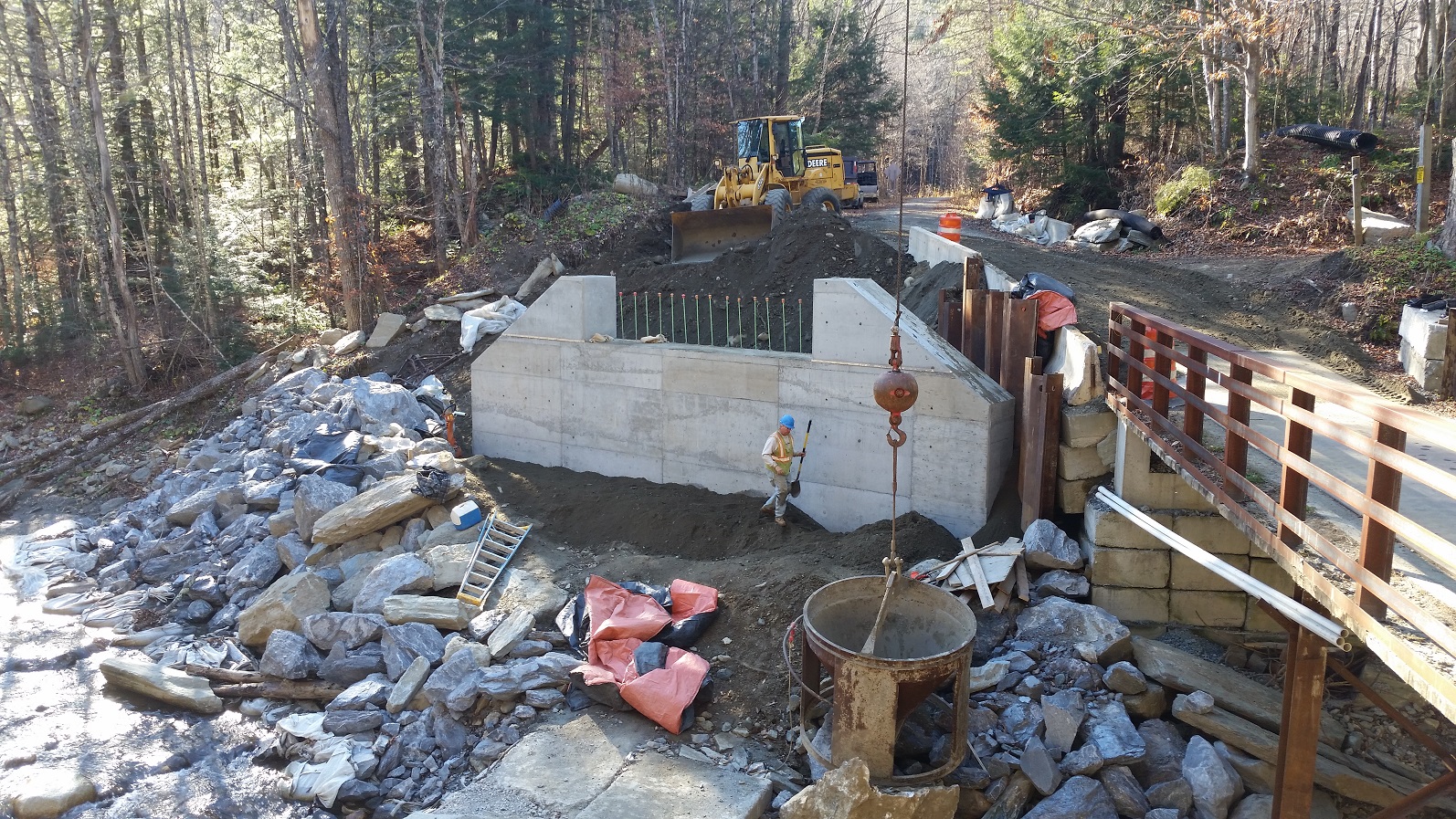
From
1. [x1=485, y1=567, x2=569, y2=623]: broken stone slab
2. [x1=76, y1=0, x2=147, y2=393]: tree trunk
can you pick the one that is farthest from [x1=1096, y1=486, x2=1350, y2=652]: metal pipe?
[x1=76, y1=0, x2=147, y2=393]: tree trunk

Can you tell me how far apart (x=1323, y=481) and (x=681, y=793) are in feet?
13.9

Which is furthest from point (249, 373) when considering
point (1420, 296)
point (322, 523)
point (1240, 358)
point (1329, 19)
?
point (1329, 19)

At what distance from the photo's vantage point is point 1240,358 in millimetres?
5523

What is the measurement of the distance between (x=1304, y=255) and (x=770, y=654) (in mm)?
14316

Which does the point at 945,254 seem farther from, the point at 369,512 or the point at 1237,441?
the point at 369,512

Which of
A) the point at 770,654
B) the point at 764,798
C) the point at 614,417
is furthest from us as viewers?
the point at 614,417

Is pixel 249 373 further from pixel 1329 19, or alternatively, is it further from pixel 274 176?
pixel 1329 19

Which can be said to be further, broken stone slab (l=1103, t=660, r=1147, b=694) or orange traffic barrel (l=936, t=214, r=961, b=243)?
orange traffic barrel (l=936, t=214, r=961, b=243)

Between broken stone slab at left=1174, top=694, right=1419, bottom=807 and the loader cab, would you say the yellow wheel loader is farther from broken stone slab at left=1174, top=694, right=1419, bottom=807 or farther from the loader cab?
broken stone slab at left=1174, top=694, right=1419, bottom=807

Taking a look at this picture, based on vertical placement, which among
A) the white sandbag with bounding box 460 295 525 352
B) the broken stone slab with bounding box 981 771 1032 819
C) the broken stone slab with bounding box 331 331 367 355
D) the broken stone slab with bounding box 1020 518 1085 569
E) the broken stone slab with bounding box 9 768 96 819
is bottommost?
the broken stone slab with bounding box 9 768 96 819

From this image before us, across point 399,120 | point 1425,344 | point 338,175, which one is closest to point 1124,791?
point 1425,344

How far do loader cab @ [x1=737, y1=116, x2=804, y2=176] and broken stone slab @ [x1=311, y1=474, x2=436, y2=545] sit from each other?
12488mm

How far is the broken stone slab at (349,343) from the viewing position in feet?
56.4

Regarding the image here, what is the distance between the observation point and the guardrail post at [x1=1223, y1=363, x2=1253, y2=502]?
5.77 metres
